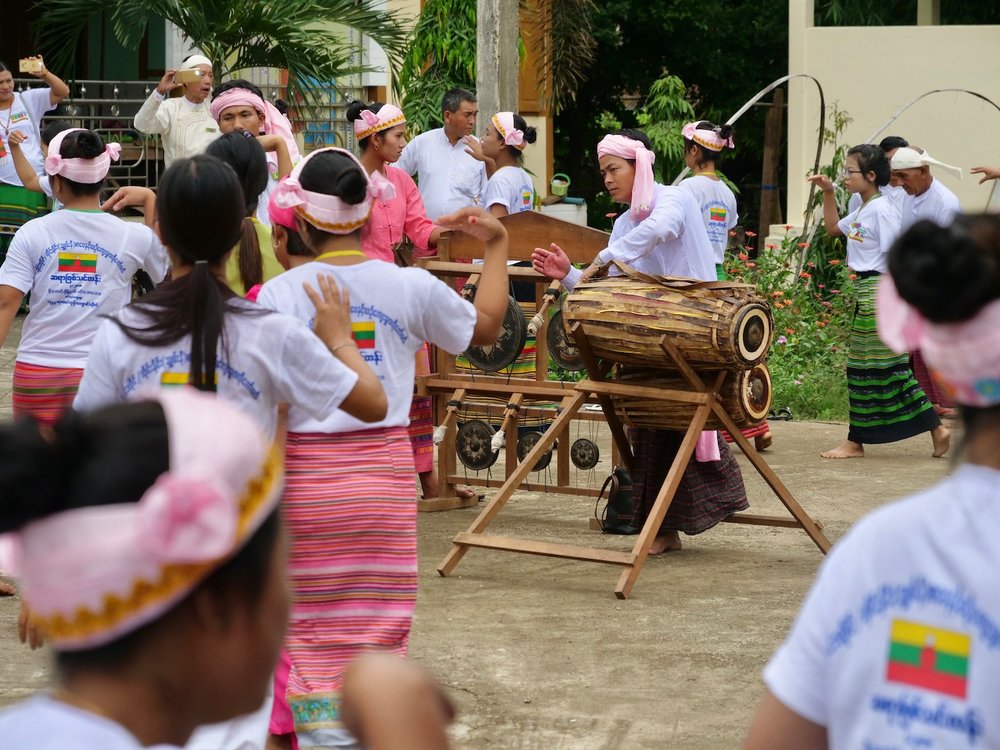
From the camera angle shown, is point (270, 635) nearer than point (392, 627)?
Yes

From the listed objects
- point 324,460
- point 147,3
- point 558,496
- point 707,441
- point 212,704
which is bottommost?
point 558,496

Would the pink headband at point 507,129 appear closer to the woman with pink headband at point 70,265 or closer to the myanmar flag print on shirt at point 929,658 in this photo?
the woman with pink headband at point 70,265

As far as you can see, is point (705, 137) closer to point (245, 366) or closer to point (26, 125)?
point (245, 366)

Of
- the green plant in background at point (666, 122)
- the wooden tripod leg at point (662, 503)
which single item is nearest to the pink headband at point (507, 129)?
the wooden tripod leg at point (662, 503)

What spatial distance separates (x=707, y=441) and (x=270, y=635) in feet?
16.2

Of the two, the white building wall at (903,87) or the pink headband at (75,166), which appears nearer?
the pink headband at (75,166)

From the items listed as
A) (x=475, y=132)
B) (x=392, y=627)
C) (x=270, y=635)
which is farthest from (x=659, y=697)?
(x=475, y=132)

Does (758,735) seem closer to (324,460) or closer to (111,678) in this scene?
(111,678)

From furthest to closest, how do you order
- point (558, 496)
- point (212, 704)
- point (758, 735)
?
point (558, 496)
point (758, 735)
point (212, 704)

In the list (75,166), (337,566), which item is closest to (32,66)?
(75,166)

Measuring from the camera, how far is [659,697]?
15.5 ft

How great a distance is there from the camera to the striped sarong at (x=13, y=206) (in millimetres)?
10312

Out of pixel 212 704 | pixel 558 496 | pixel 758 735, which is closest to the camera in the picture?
pixel 212 704

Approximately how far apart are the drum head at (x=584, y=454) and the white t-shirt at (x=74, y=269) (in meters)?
2.81
